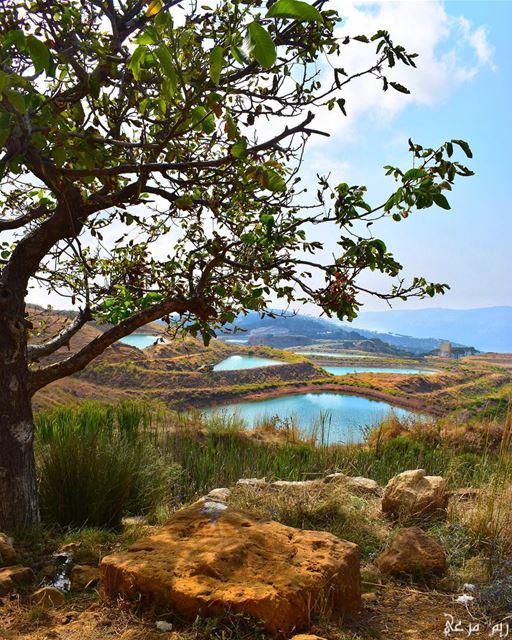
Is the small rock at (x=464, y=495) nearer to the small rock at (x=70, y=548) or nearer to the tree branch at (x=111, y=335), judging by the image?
the tree branch at (x=111, y=335)

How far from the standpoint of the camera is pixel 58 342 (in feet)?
14.8

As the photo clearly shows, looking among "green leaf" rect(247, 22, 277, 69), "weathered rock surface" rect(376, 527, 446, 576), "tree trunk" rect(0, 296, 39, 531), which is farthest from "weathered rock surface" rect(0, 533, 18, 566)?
"green leaf" rect(247, 22, 277, 69)

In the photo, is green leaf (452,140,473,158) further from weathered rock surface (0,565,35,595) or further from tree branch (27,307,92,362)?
tree branch (27,307,92,362)

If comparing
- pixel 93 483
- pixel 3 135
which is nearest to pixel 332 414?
pixel 93 483

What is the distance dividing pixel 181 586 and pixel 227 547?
1.09ft

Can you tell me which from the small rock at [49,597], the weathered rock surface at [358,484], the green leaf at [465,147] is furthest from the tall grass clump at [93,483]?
the green leaf at [465,147]

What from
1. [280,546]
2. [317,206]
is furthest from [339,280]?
[280,546]

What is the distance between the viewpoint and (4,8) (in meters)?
3.27

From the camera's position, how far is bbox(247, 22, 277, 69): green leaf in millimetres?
1064

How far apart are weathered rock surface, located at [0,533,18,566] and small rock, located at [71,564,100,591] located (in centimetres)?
37

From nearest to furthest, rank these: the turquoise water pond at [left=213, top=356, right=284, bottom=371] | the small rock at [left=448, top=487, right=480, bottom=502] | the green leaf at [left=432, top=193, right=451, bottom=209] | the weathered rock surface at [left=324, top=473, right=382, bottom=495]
Result: 1. the green leaf at [left=432, top=193, right=451, bottom=209]
2. the small rock at [left=448, top=487, right=480, bottom=502]
3. the weathered rock surface at [left=324, top=473, right=382, bottom=495]
4. the turquoise water pond at [left=213, top=356, right=284, bottom=371]

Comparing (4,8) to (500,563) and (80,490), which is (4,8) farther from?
(500,563)

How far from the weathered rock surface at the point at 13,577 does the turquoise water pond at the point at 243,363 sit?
33.4 feet

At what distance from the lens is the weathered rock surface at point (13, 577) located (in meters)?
2.73
